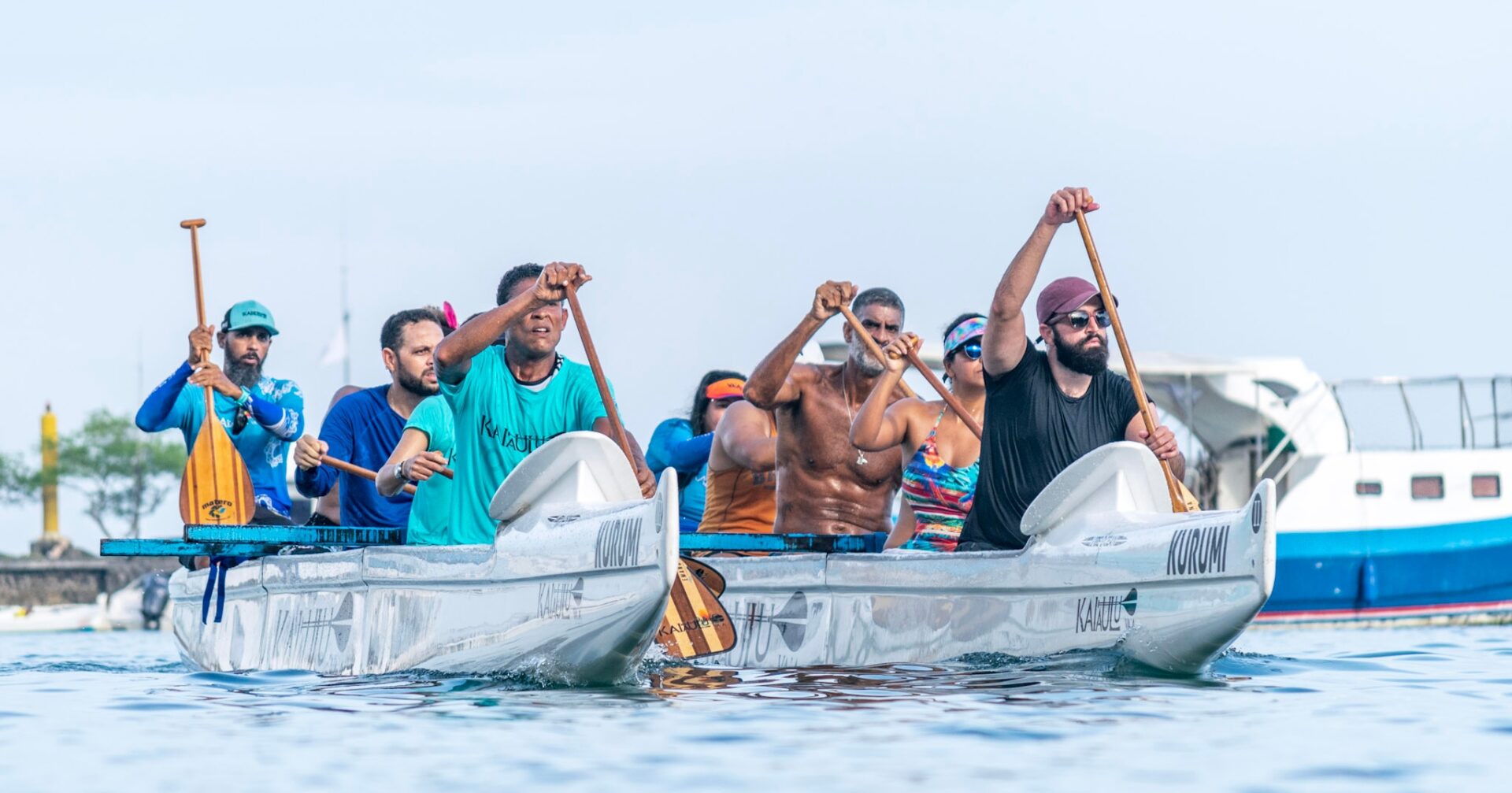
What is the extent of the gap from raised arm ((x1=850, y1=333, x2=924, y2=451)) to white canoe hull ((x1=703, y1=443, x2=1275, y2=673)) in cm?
59

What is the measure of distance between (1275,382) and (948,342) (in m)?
15.2

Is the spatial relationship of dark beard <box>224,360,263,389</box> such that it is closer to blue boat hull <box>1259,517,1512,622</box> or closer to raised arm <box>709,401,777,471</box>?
raised arm <box>709,401,777,471</box>

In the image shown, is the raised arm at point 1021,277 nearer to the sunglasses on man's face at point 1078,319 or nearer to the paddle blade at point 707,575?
the sunglasses on man's face at point 1078,319

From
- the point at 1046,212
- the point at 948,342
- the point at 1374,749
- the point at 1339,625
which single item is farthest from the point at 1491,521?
the point at 1374,749

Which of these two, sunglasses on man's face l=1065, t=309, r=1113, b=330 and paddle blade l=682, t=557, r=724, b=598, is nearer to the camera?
sunglasses on man's face l=1065, t=309, r=1113, b=330

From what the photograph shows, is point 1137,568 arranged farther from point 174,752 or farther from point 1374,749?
point 174,752

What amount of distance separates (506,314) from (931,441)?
2084 millimetres

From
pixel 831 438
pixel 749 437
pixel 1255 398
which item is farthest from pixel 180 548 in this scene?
pixel 1255 398

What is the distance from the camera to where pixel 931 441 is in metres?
8.56

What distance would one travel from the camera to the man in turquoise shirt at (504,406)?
767cm

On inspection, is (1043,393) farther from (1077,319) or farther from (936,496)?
(936,496)

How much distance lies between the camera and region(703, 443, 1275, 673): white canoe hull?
6594mm

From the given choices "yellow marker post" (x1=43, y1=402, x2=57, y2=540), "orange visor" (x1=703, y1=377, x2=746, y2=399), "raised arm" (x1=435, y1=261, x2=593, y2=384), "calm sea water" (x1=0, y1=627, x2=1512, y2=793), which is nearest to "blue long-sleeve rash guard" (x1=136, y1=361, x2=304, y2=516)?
"orange visor" (x1=703, y1=377, x2=746, y2=399)

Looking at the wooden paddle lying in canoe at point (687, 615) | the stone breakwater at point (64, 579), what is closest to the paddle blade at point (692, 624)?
the wooden paddle lying in canoe at point (687, 615)
